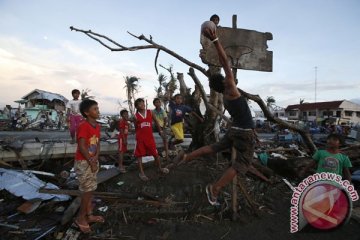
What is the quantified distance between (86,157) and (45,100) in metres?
36.1

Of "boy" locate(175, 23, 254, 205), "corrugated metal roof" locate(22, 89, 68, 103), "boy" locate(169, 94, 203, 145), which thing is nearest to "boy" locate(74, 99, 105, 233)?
Answer: "boy" locate(175, 23, 254, 205)

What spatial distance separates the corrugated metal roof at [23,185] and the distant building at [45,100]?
30.5 metres

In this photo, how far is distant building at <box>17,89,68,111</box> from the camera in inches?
1398

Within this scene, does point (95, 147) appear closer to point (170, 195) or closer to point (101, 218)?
point (101, 218)

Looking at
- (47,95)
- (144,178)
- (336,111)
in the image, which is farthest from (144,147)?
(336,111)

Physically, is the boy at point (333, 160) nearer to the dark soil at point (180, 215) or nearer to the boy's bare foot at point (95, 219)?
the dark soil at point (180, 215)

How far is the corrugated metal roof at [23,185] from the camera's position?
207 inches

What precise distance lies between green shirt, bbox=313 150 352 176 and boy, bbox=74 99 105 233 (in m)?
3.71

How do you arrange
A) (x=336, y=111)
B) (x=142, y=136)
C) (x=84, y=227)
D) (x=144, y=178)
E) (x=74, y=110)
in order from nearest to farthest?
(x=84, y=227), (x=144, y=178), (x=142, y=136), (x=74, y=110), (x=336, y=111)

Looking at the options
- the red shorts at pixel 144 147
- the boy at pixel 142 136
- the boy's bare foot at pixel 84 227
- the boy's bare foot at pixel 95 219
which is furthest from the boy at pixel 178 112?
the boy's bare foot at pixel 84 227

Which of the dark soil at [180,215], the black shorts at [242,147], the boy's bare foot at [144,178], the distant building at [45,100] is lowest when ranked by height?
the dark soil at [180,215]

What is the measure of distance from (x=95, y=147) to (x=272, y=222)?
306 centimetres

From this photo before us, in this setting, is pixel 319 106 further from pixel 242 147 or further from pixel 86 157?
pixel 86 157

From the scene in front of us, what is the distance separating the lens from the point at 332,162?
483 centimetres
